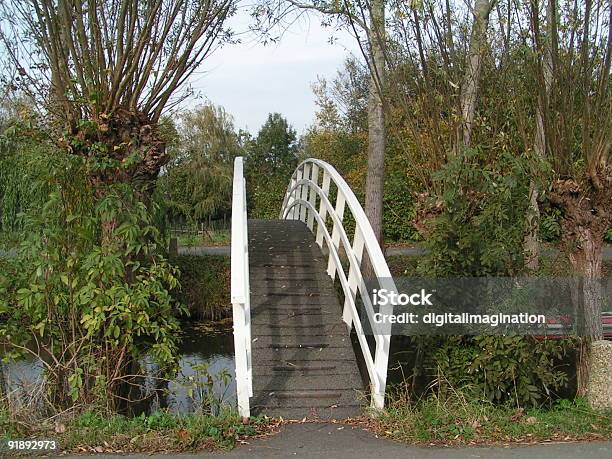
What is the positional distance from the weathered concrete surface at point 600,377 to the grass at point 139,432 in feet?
10.1

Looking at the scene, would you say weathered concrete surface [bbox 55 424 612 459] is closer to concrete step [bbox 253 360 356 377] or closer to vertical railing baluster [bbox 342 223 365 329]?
concrete step [bbox 253 360 356 377]

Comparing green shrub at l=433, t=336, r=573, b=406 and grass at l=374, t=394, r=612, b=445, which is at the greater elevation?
green shrub at l=433, t=336, r=573, b=406

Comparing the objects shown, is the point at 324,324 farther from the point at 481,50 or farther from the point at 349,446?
the point at 481,50

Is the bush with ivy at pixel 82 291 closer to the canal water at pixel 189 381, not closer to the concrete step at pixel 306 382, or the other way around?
the canal water at pixel 189 381

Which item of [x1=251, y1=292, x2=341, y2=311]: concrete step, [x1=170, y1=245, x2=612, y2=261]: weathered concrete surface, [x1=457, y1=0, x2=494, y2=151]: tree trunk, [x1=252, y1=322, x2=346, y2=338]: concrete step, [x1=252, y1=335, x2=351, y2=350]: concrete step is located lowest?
[x1=252, y1=335, x2=351, y2=350]: concrete step

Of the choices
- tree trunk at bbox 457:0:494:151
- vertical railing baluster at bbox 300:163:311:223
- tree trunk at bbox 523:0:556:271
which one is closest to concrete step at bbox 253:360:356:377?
tree trunk at bbox 523:0:556:271

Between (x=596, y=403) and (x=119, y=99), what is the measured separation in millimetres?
5563

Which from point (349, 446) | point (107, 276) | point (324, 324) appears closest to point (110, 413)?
point (107, 276)

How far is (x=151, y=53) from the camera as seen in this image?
685 centimetres

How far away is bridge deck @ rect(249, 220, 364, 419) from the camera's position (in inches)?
223

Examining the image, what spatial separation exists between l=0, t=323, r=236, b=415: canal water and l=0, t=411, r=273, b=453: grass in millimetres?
274

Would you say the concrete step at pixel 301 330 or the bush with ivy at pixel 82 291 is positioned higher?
the bush with ivy at pixel 82 291

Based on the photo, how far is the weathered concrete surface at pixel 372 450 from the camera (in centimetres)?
448

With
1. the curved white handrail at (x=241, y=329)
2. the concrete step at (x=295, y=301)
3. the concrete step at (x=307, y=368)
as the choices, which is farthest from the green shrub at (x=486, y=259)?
the concrete step at (x=295, y=301)
